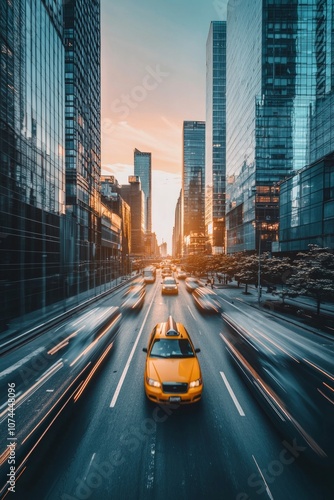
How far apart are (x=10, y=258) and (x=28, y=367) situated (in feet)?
34.0

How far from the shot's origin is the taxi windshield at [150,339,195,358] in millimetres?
8023

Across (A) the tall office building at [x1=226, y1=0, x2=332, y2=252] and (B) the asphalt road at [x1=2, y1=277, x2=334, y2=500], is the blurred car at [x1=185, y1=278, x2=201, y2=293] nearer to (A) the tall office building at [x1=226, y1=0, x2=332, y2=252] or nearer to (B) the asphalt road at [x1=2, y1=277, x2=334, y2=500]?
(A) the tall office building at [x1=226, y1=0, x2=332, y2=252]

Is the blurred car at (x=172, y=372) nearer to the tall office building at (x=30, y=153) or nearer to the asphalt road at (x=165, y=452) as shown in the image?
the asphalt road at (x=165, y=452)

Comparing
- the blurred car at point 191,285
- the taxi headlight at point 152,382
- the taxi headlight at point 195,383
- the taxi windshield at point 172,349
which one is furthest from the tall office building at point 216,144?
the taxi headlight at point 152,382

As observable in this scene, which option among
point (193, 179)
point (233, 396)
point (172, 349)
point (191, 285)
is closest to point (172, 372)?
point (172, 349)

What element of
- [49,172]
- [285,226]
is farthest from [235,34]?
[49,172]

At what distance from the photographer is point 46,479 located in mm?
4797

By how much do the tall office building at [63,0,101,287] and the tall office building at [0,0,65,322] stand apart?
7954mm

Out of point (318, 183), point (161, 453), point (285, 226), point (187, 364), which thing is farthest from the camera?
point (285, 226)

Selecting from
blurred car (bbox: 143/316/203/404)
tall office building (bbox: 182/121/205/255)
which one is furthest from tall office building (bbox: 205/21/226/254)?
blurred car (bbox: 143/316/203/404)

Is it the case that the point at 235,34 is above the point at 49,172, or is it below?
above

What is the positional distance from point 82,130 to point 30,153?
25789 mm

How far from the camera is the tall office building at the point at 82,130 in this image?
37.4 m

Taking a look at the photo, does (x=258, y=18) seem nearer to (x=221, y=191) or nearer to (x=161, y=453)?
(x=221, y=191)
